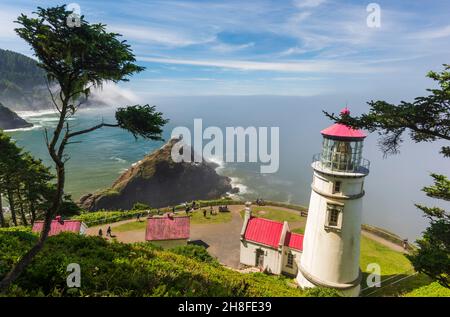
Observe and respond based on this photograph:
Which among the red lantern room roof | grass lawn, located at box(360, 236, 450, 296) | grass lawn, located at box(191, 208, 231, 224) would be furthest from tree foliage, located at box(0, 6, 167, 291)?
grass lawn, located at box(191, 208, 231, 224)

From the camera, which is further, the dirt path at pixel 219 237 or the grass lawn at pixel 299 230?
the grass lawn at pixel 299 230

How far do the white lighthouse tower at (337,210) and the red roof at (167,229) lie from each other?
11164 millimetres

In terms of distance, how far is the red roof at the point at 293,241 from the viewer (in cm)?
1981

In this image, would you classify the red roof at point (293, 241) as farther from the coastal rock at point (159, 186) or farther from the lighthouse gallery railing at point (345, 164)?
the coastal rock at point (159, 186)

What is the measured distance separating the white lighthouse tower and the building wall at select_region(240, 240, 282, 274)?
14.8ft

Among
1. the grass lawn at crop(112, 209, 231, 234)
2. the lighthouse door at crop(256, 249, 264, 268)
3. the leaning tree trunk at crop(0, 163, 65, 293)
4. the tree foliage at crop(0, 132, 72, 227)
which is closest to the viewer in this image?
the leaning tree trunk at crop(0, 163, 65, 293)

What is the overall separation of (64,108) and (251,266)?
59.5ft

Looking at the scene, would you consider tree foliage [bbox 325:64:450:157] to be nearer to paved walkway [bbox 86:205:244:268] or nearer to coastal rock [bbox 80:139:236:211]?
paved walkway [bbox 86:205:244:268]

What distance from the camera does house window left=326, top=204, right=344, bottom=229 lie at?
14.5m

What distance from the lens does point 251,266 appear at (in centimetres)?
2120

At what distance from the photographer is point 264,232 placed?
2103 centimetres

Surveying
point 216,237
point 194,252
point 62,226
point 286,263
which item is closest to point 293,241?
point 286,263

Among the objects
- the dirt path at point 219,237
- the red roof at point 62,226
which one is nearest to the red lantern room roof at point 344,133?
the dirt path at point 219,237
